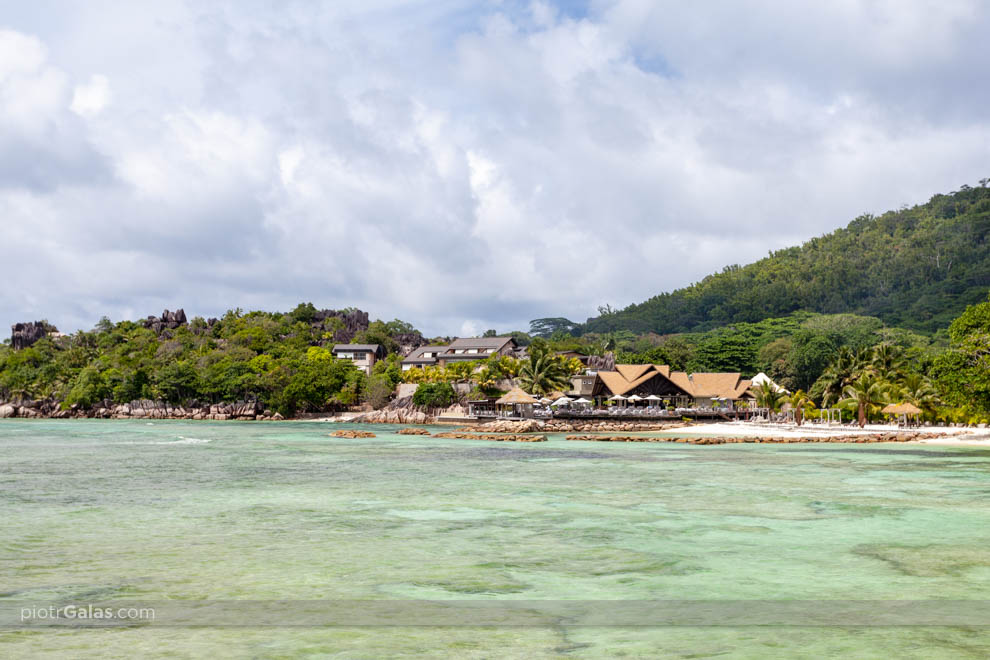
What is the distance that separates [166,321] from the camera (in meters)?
140

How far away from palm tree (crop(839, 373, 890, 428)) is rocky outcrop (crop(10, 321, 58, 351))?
126775 millimetres

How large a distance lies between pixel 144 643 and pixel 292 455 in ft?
96.5

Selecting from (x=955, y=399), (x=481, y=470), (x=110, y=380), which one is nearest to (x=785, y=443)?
(x=955, y=399)

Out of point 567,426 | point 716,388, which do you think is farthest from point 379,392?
point 716,388

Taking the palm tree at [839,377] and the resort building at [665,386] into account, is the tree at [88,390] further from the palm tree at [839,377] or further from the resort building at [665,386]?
the palm tree at [839,377]

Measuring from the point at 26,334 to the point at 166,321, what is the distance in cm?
2223

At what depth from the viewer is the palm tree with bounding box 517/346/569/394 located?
255ft

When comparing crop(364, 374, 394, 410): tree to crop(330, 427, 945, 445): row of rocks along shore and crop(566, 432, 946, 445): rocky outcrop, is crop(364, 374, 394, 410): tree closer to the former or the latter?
crop(330, 427, 945, 445): row of rocks along shore

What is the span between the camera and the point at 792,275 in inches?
7657

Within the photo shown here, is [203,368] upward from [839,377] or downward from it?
upward

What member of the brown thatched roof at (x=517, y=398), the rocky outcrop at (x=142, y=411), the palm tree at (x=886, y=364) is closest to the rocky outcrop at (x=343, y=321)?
the rocky outcrop at (x=142, y=411)

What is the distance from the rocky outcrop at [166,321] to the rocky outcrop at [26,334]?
17214mm

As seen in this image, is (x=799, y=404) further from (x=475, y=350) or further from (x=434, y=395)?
(x=475, y=350)

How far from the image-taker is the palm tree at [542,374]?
3063 inches
